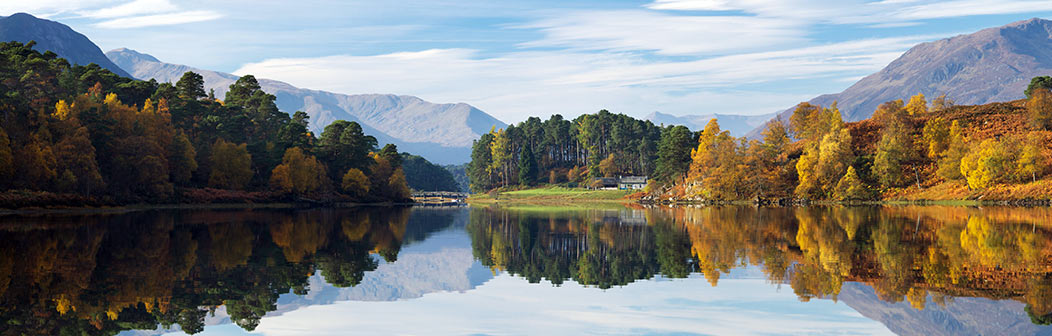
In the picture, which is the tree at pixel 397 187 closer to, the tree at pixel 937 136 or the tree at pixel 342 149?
the tree at pixel 342 149

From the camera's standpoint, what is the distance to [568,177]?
7446 inches

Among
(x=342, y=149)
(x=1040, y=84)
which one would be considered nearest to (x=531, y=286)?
(x=342, y=149)

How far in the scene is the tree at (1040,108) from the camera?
10294 cm

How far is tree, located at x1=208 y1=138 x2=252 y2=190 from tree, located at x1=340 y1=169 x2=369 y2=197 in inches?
776

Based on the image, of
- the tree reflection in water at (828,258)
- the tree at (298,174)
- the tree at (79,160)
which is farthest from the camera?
the tree at (298,174)

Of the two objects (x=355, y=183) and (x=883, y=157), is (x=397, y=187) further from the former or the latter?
(x=883, y=157)

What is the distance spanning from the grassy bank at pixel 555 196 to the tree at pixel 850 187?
132ft

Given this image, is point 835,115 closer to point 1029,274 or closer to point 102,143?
point 102,143

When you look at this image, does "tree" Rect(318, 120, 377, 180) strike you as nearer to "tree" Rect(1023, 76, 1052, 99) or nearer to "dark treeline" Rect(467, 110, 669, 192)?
"dark treeline" Rect(467, 110, 669, 192)

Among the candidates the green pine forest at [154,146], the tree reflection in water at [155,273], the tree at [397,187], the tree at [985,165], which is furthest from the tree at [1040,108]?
the tree reflection in water at [155,273]

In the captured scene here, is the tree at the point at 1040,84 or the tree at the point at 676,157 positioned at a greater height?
the tree at the point at 1040,84

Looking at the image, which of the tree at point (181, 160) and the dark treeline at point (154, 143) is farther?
the tree at point (181, 160)

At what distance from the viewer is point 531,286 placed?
19.2m

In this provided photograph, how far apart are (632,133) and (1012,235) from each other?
507 ft
